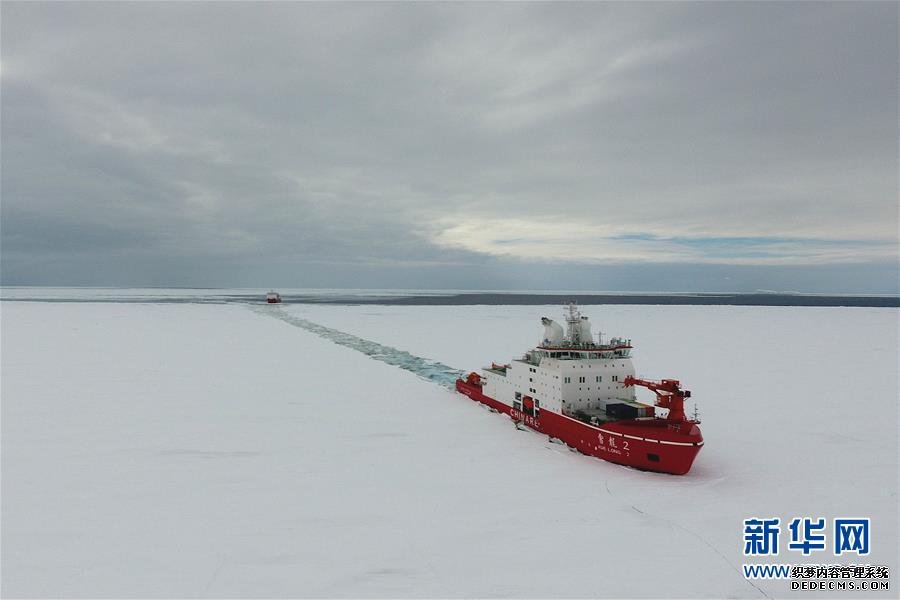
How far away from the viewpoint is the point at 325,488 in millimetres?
14727

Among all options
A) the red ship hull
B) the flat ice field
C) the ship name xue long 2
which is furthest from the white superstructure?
the flat ice field

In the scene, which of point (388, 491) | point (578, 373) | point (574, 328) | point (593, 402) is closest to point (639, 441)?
point (593, 402)

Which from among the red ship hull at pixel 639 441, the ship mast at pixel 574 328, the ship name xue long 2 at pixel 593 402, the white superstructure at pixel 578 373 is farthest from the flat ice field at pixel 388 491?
the ship mast at pixel 574 328

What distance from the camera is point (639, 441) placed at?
53.4 feet

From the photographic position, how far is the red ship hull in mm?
15656

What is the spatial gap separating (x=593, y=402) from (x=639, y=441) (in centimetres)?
428

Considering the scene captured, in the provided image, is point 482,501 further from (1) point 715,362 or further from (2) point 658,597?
(1) point 715,362

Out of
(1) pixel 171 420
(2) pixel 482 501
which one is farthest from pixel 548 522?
(1) pixel 171 420

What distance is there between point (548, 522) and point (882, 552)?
738cm

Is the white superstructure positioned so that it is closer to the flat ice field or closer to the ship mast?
the ship mast

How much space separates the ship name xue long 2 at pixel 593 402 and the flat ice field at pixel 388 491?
899 millimetres

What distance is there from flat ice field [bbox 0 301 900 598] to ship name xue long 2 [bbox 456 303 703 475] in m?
0.90

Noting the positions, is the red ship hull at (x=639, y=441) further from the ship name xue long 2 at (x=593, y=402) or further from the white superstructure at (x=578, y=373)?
the white superstructure at (x=578, y=373)

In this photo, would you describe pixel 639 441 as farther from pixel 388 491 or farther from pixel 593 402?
pixel 388 491
